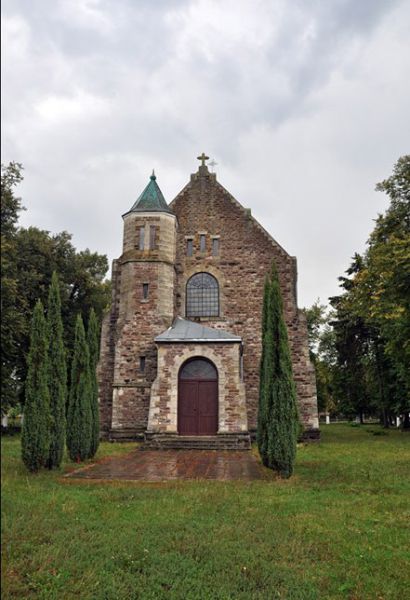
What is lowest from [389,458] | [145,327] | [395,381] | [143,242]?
[389,458]

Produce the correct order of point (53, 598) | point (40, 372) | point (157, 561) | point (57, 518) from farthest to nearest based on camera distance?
1. point (40, 372)
2. point (57, 518)
3. point (157, 561)
4. point (53, 598)

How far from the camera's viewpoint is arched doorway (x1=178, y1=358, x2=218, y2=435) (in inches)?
770

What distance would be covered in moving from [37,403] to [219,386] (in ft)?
32.3

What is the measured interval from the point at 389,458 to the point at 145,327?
11.0 metres

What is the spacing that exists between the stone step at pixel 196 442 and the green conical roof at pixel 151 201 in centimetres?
1020

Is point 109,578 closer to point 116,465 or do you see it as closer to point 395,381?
point 116,465

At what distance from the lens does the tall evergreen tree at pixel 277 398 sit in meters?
12.0

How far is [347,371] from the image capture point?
113 ft

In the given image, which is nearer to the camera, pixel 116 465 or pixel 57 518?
pixel 57 518

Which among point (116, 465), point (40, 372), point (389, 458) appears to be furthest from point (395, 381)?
point (40, 372)

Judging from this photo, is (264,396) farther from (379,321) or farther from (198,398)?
(379,321)

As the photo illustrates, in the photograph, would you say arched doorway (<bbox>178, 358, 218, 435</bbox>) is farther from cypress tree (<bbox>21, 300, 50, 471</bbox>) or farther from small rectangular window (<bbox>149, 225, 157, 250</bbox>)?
cypress tree (<bbox>21, 300, 50, 471</bbox>)

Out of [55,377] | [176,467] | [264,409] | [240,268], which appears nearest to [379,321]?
[240,268]

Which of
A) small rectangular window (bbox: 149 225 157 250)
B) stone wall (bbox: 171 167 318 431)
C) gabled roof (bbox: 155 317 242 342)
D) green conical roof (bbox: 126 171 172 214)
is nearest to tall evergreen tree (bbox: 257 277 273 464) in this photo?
gabled roof (bbox: 155 317 242 342)
